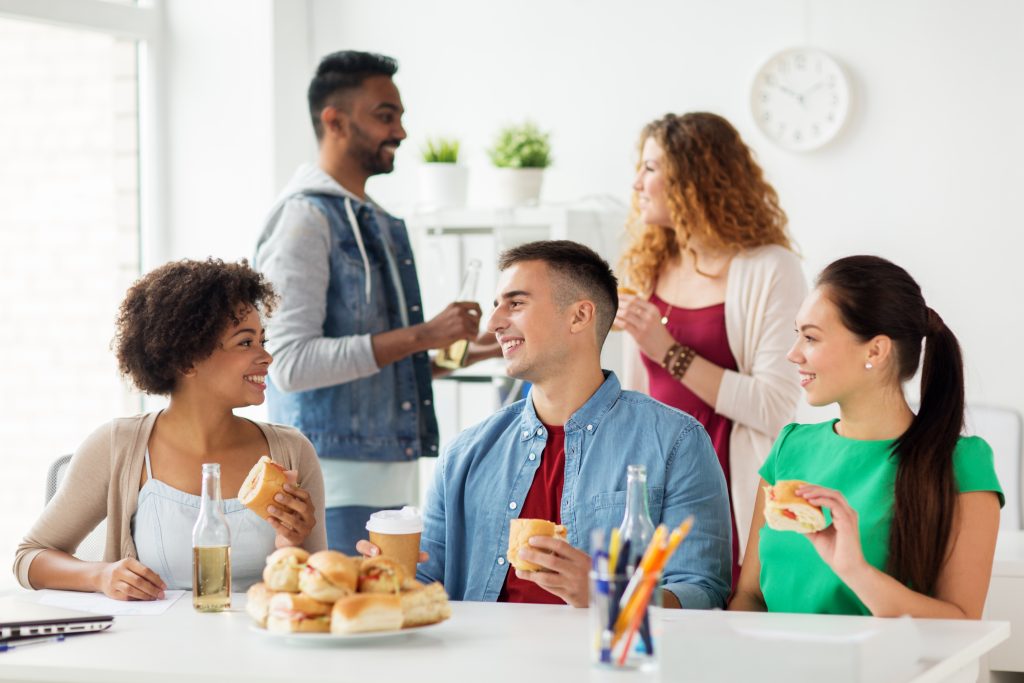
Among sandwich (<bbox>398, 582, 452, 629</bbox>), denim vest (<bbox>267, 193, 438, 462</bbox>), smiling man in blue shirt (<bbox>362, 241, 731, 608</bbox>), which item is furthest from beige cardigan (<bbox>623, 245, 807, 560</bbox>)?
sandwich (<bbox>398, 582, 452, 629</bbox>)

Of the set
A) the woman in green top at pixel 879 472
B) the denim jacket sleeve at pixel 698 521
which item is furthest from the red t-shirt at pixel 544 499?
the woman in green top at pixel 879 472

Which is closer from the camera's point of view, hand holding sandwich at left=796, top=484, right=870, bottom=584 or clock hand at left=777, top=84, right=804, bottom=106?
hand holding sandwich at left=796, top=484, right=870, bottom=584

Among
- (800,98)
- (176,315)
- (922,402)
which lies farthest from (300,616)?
(800,98)

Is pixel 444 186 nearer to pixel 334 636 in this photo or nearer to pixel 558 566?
pixel 558 566

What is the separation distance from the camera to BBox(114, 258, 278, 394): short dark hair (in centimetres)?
260

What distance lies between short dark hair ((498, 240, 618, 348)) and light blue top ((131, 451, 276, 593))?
2.41 ft

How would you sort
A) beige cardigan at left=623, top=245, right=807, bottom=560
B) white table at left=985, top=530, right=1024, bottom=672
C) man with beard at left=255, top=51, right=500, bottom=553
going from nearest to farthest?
white table at left=985, top=530, right=1024, bottom=672
beige cardigan at left=623, top=245, right=807, bottom=560
man with beard at left=255, top=51, right=500, bottom=553

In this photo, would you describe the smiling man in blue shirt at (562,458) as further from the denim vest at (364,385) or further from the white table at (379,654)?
the denim vest at (364,385)

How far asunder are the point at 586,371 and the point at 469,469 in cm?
30

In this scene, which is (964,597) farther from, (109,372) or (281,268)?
(109,372)

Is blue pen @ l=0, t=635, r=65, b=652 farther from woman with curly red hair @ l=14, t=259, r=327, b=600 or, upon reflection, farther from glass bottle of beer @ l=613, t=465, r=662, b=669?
glass bottle of beer @ l=613, t=465, r=662, b=669

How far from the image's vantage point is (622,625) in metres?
1.67

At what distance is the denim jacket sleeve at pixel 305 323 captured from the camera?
10.1ft

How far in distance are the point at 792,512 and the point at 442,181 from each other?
2.98m
